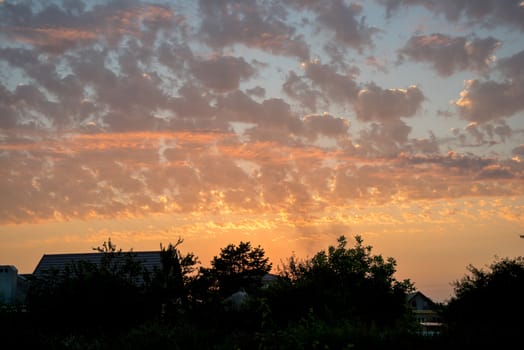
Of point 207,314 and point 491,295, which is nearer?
point 207,314

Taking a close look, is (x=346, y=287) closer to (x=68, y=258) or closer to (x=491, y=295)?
(x=491, y=295)

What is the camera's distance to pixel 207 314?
957 inches

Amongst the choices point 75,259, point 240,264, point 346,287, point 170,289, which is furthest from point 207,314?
point 240,264

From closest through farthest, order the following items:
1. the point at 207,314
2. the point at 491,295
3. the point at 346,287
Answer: the point at 207,314, the point at 491,295, the point at 346,287

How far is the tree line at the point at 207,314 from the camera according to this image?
17656mm

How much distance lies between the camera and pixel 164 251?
1364 inches

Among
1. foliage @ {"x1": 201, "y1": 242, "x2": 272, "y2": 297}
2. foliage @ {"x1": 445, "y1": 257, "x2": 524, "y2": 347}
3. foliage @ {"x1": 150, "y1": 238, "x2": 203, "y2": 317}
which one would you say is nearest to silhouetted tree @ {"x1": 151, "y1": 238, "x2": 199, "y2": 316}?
foliage @ {"x1": 150, "y1": 238, "x2": 203, "y2": 317}

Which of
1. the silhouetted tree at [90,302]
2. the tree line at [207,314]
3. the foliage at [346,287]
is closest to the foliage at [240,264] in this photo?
the foliage at [346,287]

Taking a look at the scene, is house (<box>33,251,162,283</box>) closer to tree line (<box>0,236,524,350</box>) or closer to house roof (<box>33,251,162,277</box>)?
house roof (<box>33,251,162,277</box>)

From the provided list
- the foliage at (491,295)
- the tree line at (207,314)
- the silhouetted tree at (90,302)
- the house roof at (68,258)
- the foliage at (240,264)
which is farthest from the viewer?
the foliage at (240,264)

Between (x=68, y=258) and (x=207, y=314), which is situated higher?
(x=68, y=258)

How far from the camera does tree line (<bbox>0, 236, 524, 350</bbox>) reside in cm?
1766

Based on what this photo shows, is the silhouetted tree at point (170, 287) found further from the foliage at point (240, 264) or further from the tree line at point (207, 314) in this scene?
the foliage at point (240, 264)

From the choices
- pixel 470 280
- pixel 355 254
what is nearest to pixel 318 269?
pixel 355 254
